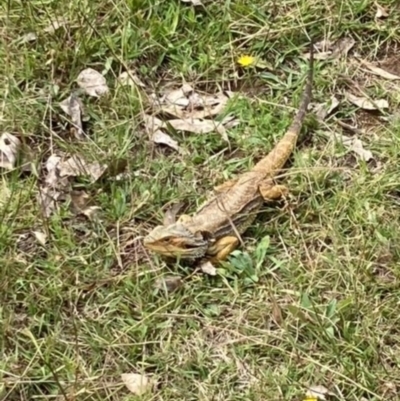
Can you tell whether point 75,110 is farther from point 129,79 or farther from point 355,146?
point 355,146

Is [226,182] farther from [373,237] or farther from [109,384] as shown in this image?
[109,384]

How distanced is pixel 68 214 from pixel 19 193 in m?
0.23

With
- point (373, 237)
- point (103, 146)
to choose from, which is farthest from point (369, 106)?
point (103, 146)

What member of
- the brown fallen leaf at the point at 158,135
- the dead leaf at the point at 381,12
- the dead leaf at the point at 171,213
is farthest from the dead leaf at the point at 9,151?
the dead leaf at the point at 381,12

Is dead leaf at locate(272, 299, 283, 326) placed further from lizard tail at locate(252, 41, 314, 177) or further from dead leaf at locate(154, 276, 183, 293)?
lizard tail at locate(252, 41, 314, 177)

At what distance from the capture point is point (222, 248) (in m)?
4.28

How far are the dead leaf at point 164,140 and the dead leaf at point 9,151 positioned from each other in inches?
24.0

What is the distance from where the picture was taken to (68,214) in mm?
4473

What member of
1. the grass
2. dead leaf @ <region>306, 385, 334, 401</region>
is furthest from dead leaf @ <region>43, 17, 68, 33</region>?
dead leaf @ <region>306, 385, 334, 401</region>

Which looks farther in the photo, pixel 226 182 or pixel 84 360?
pixel 226 182

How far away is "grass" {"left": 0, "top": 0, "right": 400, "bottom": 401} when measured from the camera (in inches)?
155

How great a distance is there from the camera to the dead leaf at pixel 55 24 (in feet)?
16.7

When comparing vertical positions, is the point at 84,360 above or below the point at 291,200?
below

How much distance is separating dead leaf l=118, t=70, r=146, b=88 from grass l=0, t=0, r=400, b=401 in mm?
51
